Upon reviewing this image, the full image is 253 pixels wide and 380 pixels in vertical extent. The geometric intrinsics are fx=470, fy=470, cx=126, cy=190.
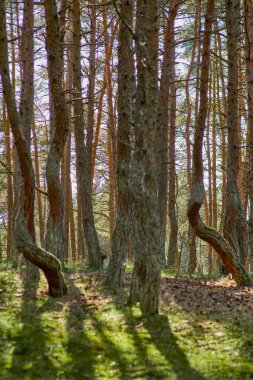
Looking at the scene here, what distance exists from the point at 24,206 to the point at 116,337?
272cm

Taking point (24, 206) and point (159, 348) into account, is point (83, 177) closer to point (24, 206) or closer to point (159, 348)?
point (24, 206)

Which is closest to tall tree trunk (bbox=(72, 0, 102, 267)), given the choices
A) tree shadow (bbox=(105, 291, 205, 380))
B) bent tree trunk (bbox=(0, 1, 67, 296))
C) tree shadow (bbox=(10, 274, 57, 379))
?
bent tree trunk (bbox=(0, 1, 67, 296))

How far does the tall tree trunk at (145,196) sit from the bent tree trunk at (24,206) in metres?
1.39

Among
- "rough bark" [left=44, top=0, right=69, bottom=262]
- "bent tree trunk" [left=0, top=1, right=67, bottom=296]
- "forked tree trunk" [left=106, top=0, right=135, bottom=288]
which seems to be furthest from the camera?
"rough bark" [left=44, top=0, right=69, bottom=262]

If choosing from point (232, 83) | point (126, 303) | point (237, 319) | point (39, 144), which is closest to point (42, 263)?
point (126, 303)

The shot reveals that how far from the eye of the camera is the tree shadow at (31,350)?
481cm

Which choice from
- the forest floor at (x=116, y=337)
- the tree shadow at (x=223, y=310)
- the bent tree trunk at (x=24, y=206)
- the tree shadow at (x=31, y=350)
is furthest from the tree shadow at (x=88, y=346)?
the tree shadow at (x=223, y=310)

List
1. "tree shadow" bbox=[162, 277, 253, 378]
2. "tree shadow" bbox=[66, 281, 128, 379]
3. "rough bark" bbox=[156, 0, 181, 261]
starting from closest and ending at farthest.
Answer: "tree shadow" bbox=[66, 281, 128, 379] → "tree shadow" bbox=[162, 277, 253, 378] → "rough bark" bbox=[156, 0, 181, 261]

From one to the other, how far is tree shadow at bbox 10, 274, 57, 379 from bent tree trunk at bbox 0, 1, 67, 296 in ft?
2.70

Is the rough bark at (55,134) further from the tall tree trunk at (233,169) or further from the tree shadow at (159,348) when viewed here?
the tall tree trunk at (233,169)

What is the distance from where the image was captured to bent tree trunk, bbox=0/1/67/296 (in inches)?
275

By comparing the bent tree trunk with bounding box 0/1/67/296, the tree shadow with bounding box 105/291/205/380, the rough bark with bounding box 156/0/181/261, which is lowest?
the tree shadow with bounding box 105/291/205/380

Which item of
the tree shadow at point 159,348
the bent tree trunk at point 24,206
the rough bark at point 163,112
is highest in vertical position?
the rough bark at point 163,112

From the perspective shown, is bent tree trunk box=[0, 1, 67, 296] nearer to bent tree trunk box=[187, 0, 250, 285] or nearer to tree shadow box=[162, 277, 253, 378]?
tree shadow box=[162, 277, 253, 378]
